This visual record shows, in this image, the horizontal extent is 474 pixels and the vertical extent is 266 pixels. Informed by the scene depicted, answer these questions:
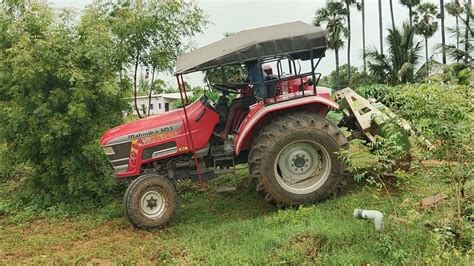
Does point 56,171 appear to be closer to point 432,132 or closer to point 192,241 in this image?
point 192,241

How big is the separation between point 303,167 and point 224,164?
1.09 meters

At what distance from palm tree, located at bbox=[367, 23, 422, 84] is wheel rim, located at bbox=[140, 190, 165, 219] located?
2540 centimetres

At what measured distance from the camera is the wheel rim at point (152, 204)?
590cm

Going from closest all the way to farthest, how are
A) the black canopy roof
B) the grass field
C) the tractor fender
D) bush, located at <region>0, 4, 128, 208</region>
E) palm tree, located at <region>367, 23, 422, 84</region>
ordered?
the grass field, the black canopy roof, the tractor fender, bush, located at <region>0, 4, 128, 208</region>, palm tree, located at <region>367, 23, 422, 84</region>

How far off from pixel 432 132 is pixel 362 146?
1.84m

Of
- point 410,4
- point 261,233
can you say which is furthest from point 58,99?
point 410,4

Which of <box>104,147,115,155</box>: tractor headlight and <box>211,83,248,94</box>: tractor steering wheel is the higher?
<box>211,83,248,94</box>: tractor steering wheel

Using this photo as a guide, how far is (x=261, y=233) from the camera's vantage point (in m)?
5.04

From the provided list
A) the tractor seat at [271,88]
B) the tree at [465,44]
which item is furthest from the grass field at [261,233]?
the tree at [465,44]

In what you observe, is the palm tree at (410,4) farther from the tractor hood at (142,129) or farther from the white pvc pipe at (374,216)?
the white pvc pipe at (374,216)

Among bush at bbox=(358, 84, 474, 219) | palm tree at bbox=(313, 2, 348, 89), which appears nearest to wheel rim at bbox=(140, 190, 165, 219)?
bush at bbox=(358, 84, 474, 219)

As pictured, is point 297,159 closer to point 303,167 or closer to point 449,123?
point 303,167

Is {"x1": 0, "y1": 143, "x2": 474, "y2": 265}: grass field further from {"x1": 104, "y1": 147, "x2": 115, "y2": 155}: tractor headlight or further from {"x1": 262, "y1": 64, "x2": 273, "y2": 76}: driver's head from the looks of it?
{"x1": 262, "y1": 64, "x2": 273, "y2": 76}: driver's head

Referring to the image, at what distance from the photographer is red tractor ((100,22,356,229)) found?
5.83m
